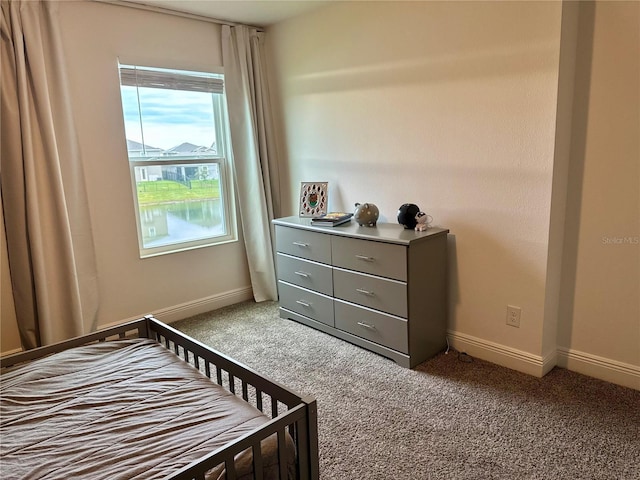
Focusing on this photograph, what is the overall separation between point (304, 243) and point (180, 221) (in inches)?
43.6

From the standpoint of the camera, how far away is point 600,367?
2367 mm

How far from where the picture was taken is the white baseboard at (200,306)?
11.2 ft

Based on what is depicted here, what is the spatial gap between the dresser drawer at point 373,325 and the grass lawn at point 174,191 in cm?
149

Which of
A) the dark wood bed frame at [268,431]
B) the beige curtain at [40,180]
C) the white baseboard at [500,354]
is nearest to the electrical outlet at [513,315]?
the white baseboard at [500,354]

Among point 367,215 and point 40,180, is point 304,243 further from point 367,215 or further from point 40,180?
point 40,180

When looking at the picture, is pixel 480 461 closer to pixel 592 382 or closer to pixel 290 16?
pixel 592 382

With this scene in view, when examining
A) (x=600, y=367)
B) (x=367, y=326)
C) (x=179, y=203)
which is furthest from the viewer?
(x=179, y=203)

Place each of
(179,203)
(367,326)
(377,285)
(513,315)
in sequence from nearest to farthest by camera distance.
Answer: (513,315)
(377,285)
(367,326)
(179,203)

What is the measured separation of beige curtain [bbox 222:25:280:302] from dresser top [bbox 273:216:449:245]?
0.62m

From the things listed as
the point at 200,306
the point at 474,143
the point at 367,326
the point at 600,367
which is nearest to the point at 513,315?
the point at 600,367

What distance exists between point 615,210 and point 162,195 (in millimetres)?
2951

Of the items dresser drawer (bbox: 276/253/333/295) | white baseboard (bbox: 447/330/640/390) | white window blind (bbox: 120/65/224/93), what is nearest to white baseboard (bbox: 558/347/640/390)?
white baseboard (bbox: 447/330/640/390)

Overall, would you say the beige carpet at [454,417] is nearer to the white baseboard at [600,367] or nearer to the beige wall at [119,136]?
the white baseboard at [600,367]

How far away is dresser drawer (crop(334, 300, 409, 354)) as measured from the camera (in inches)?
101
